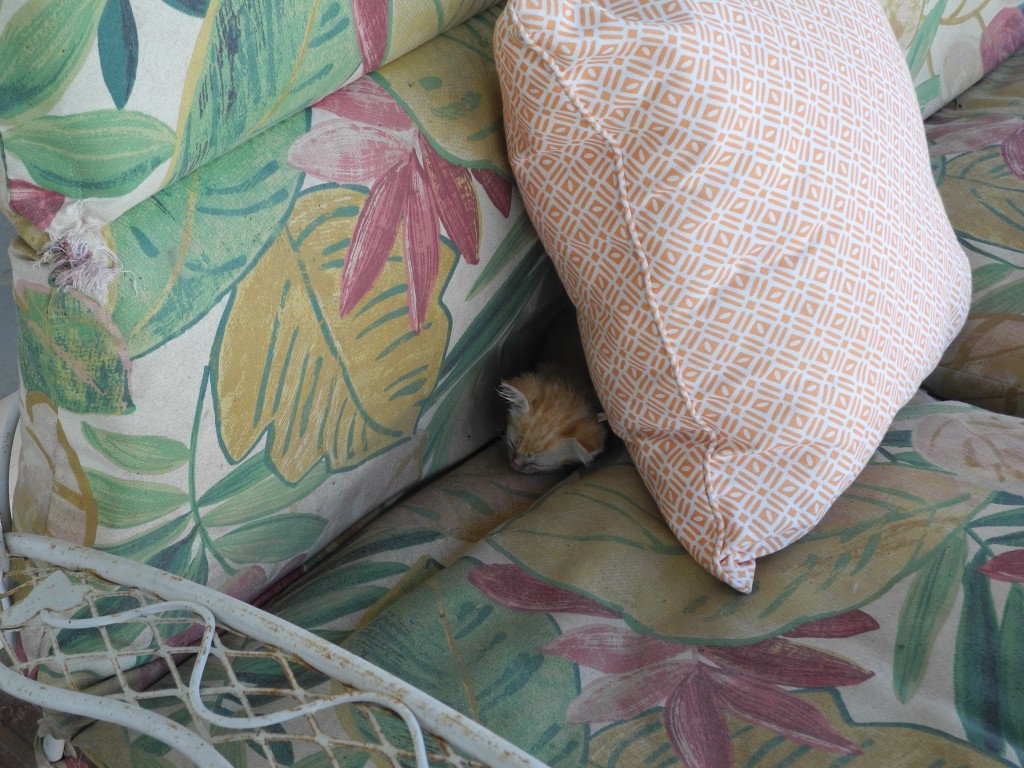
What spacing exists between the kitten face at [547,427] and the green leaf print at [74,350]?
0.41 meters

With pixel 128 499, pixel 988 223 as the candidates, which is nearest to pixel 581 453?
pixel 128 499

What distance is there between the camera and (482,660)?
0.63 m

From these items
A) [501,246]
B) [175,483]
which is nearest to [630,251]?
[501,246]

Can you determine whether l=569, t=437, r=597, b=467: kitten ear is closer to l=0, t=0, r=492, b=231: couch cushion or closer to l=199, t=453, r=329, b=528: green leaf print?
l=199, t=453, r=329, b=528: green leaf print

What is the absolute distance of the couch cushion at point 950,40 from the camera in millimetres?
1062

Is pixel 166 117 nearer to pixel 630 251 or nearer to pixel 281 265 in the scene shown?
pixel 281 265

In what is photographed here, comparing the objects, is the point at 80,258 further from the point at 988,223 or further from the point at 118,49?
the point at 988,223

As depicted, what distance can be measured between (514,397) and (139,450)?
400mm

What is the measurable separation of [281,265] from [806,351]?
38 cm

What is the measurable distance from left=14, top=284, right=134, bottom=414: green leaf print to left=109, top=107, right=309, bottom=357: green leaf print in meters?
0.01

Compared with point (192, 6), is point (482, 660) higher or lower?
lower

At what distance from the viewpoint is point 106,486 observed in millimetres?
559

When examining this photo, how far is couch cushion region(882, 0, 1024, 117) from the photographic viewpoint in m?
1.06

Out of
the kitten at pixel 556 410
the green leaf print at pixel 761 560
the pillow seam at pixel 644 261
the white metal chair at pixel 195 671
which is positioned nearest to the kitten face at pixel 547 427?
the kitten at pixel 556 410
